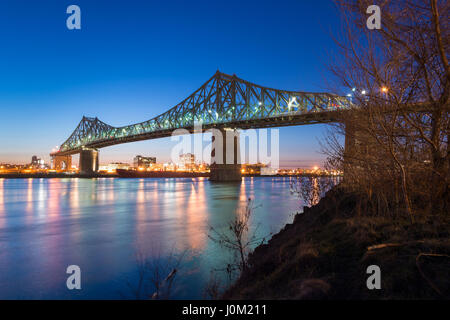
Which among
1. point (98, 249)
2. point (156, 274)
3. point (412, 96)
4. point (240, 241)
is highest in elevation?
point (412, 96)

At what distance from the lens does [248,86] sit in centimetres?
5525

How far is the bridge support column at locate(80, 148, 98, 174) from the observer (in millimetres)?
76025

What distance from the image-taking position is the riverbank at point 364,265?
2.57 meters

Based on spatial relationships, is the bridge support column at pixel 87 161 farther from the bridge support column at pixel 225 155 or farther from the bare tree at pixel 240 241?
the bare tree at pixel 240 241

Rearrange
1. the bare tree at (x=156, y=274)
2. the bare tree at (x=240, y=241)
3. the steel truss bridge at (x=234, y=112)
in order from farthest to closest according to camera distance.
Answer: the steel truss bridge at (x=234, y=112)
the bare tree at (x=240, y=241)
the bare tree at (x=156, y=274)

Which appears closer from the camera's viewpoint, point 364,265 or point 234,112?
point 364,265

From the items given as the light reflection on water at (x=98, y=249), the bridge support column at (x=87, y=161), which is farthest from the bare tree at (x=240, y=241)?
the bridge support column at (x=87, y=161)

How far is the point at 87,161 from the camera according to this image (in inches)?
3004

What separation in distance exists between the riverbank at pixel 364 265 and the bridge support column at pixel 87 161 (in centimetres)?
8109

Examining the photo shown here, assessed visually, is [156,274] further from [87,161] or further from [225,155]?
[87,161]

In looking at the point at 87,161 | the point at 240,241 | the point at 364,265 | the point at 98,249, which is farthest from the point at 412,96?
the point at 87,161

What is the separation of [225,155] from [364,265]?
152 ft
